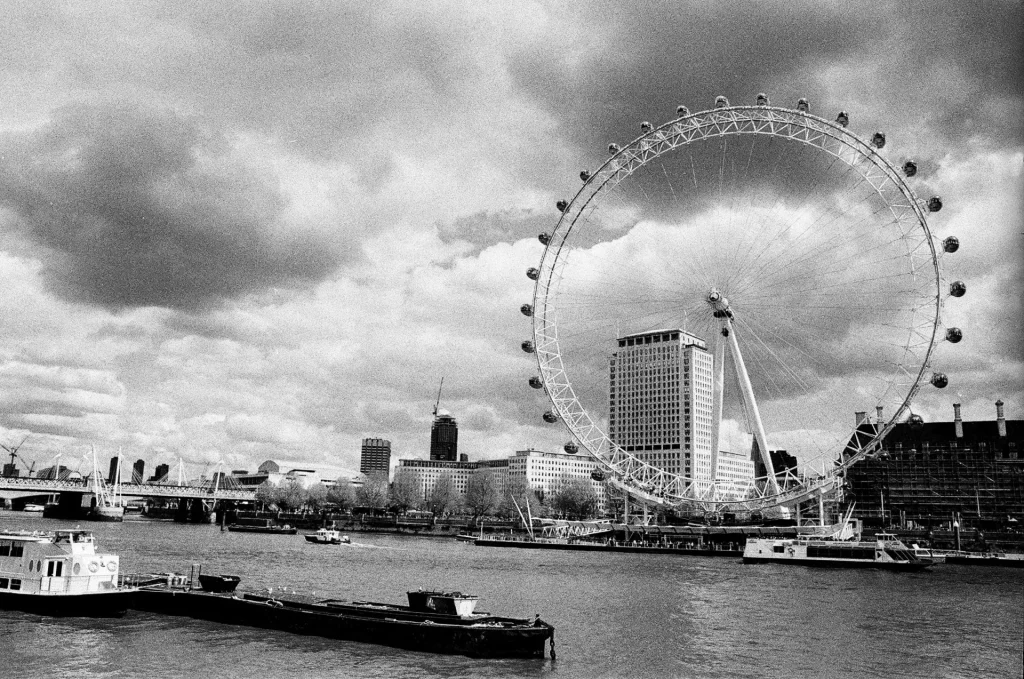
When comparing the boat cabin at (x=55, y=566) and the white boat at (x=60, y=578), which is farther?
the boat cabin at (x=55, y=566)

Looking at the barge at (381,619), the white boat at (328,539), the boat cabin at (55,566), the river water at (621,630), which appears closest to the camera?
the river water at (621,630)

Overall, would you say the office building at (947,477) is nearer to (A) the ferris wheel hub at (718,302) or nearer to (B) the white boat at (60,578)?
(A) the ferris wheel hub at (718,302)

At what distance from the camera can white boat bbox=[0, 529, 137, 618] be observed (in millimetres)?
48897

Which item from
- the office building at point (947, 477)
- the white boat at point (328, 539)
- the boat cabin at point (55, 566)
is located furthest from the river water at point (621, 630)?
the office building at point (947, 477)

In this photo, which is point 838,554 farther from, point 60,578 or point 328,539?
point 60,578

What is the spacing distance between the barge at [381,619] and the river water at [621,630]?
0.87 meters

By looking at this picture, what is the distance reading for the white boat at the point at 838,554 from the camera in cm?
10893

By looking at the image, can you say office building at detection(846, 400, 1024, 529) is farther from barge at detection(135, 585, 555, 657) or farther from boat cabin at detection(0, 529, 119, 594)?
boat cabin at detection(0, 529, 119, 594)

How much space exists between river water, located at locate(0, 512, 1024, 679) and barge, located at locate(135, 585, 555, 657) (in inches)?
34.4

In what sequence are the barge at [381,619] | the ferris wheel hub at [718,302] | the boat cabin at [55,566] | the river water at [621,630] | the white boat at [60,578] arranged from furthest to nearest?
the ferris wheel hub at [718,302] < the boat cabin at [55,566] < the white boat at [60,578] < the barge at [381,619] < the river water at [621,630]

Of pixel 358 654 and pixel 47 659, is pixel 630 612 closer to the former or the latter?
pixel 358 654

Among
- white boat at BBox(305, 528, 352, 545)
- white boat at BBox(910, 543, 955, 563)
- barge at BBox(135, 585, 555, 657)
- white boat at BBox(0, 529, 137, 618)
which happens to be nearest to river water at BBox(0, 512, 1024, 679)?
barge at BBox(135, 585, 555, 657)

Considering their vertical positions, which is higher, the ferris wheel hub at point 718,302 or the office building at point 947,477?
the ferris wheel hub at point 718,302

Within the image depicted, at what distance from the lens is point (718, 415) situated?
375 ft
